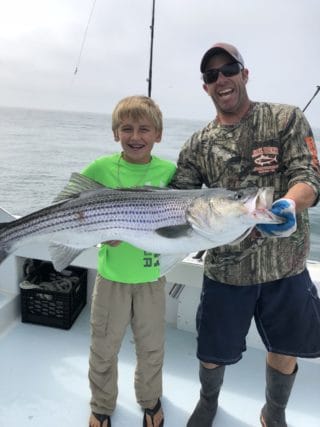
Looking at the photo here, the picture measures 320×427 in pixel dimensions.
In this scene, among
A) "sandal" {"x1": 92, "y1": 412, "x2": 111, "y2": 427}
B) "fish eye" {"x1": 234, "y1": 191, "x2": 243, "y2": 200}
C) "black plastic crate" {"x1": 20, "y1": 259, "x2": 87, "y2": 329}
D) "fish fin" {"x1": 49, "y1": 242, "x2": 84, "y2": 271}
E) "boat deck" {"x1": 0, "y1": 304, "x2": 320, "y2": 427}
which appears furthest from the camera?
"black plastic crate" {"x1": 20, "y1": 259, "x2": 87, "y2": 329}

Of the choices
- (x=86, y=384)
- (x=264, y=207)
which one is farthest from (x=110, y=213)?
(x=86, y=384)

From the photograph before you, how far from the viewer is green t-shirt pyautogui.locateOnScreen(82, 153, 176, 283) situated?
2.67 m

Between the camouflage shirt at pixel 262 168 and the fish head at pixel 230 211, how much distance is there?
37 cm

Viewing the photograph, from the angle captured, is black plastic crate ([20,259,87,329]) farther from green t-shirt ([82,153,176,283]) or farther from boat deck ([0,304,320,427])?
green t-shirt ([82,153,176,283])

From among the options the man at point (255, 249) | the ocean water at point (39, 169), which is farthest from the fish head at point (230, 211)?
the ocean water at point (39, 169)

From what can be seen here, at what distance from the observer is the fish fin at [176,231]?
7.59ft

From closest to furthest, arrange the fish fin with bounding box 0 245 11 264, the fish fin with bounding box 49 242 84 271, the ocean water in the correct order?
1. the fish fin with bounding box 0 245 11 264
2. the fish fin with bounding box 49 242 84 271
3. the ocean water

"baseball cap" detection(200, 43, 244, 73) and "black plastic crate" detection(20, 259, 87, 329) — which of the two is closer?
"baseball cap" detection(200, 43, 244, 73)

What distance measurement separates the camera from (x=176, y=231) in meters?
2.32

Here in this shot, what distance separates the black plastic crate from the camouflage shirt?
2.00 metres

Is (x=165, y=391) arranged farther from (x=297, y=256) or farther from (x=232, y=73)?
(x=232, y=73)

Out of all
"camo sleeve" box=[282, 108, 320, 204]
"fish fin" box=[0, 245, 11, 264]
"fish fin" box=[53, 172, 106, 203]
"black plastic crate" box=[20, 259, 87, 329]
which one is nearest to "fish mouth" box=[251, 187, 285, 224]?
"camo sleeve" box=[282, 108, 320, 204]

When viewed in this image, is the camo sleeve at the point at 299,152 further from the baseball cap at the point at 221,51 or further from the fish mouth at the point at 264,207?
the baseball cap at the point at 221,51

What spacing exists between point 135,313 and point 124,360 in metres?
1.22
